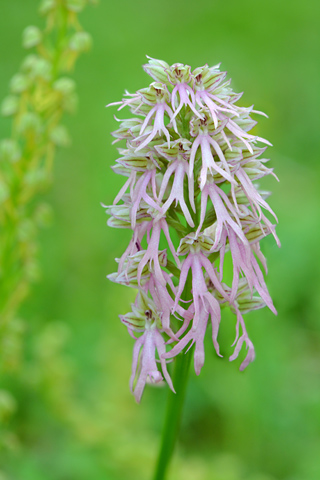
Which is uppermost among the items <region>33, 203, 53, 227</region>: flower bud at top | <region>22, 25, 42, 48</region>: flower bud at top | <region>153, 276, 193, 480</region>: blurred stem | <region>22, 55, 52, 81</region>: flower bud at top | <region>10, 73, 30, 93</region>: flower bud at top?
<region>22, 25, 42, 48</region>: flower bud at top

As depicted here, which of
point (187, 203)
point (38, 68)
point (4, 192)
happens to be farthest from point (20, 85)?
point (187, 203)

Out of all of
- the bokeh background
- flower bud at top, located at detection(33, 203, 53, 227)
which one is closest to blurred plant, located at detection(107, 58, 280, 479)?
the bokeh background

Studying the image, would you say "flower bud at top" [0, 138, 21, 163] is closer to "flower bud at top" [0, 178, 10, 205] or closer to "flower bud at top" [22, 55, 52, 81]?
"flower bud at top" [0, 178, 10, 205]

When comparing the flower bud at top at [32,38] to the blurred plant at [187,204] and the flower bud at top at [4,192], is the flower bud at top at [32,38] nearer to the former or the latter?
the flower bud at top at [4,192]

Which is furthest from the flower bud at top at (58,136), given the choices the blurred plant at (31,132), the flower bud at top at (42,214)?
the flower bud at top at (42,214)

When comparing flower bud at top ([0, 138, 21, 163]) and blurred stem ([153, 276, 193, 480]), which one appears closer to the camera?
blurred stem ([153, 276, 193, 480])

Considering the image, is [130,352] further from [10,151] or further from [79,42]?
[79,42]

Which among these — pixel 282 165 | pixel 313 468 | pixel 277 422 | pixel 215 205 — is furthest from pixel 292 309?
pixel 215 205

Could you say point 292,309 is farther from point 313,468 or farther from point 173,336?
point 173,336
